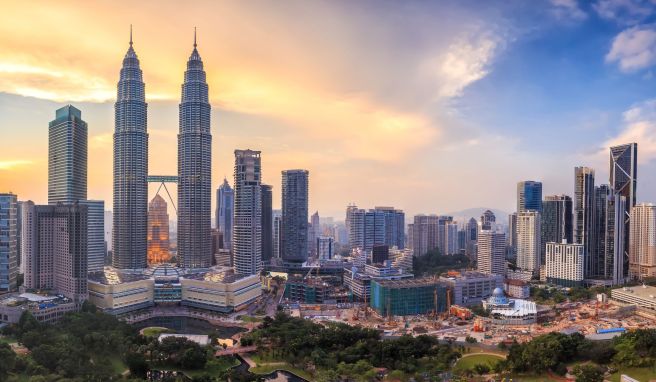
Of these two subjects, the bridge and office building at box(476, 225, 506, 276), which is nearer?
the bridge

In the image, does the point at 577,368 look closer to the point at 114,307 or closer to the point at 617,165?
the point at 114,307

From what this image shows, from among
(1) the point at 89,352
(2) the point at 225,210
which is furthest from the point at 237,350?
(2) the point at 225,210

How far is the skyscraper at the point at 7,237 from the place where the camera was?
1647 cm

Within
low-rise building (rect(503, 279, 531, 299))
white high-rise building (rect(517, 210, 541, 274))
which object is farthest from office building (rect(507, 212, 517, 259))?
low-rise building (rect(503, 279, 531, 299))

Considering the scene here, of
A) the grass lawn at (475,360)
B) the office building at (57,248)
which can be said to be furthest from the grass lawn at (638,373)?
the office building at (57,248)

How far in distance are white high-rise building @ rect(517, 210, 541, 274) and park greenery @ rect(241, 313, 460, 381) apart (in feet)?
53.2

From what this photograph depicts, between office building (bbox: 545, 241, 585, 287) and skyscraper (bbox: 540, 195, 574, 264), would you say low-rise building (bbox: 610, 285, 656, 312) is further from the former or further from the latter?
skyscraper (bbox: 540, 195, 574, 264)

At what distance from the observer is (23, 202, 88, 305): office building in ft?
54.9

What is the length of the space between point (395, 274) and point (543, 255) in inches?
497

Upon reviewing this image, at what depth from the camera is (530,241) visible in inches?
1043

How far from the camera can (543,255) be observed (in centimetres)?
2905

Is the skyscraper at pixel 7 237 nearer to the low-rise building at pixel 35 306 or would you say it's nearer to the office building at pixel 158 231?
the low-rise building at pixel 35 306

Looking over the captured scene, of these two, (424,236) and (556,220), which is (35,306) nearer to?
(424,236)

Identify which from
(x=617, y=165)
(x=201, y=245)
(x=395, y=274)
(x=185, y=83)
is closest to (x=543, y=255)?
(x=617, y=165)
